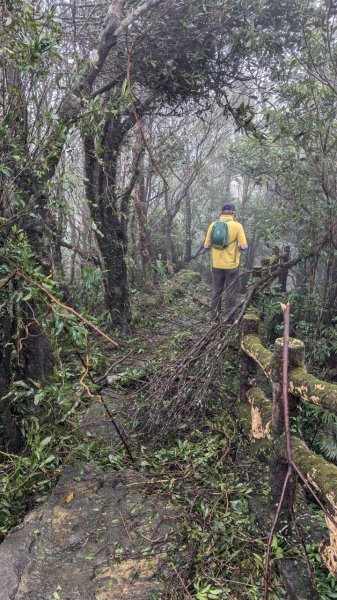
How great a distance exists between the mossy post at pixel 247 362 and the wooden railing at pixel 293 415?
0.11m

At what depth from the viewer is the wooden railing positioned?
6.56 feet

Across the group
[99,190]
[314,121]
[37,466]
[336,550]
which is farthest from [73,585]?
[314,121]

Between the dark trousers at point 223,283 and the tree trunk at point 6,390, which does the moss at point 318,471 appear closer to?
the tree trunk at point 6,390

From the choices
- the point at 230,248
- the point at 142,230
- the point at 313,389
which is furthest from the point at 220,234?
the point at 313,389

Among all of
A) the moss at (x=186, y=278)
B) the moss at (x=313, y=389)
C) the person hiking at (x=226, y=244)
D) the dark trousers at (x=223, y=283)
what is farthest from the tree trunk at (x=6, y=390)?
the moss at (x=186, y=278)

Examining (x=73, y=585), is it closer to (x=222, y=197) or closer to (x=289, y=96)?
(x=289, y=96)

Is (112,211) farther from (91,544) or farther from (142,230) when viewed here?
(91,544)

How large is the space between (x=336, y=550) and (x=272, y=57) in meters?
6.01

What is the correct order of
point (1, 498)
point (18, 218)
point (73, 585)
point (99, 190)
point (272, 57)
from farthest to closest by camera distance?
point (99, 190) → point (272, 57) → point (18, 218) → point (1, 498) → point (73, 585)

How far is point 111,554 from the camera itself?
2.62 m

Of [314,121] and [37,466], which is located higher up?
[314,121]

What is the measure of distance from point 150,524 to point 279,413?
123cm

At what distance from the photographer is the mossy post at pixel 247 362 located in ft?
11.7

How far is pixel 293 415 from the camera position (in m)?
2.44
